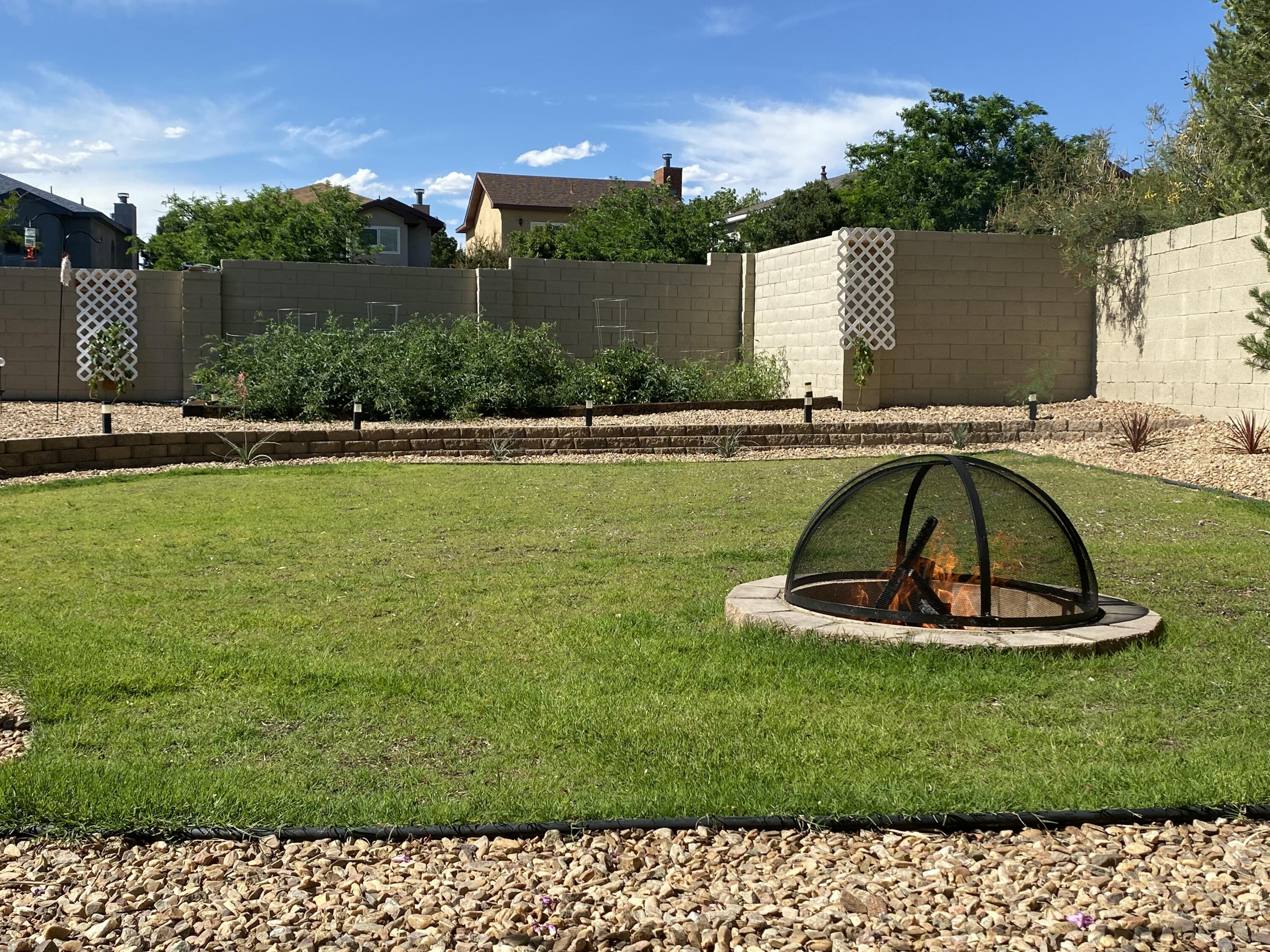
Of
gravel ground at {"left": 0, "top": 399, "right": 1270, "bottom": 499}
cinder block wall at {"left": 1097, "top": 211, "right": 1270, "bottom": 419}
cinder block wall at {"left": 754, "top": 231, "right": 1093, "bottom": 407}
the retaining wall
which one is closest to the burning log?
gravel ground at {"left": 0, "top": 399, "right": 1270, "bottom": 499}

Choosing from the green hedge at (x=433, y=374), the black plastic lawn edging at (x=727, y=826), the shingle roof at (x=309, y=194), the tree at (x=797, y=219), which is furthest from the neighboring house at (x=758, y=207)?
the black plastic lawn edging at (x=727, y=826)

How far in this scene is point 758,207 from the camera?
49.5m

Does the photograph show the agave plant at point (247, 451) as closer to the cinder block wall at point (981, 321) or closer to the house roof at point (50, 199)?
the cinder block wall at point (981, 321)

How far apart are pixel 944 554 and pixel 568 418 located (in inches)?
387

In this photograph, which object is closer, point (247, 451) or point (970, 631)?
point (970, 631)

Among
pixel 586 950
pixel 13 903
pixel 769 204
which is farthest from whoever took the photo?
pixel 769 204

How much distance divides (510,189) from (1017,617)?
46.3m

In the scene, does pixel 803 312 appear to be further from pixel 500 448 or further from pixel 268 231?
pixel 268 231

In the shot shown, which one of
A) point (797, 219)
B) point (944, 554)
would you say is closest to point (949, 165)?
point (797, 219)

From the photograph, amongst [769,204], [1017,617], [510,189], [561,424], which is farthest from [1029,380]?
[510,189]

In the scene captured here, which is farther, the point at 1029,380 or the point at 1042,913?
the point at 1029,380

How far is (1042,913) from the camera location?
2.68 m

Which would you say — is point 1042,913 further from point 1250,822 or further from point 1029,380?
point 1029,380

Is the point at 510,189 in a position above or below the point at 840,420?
above
